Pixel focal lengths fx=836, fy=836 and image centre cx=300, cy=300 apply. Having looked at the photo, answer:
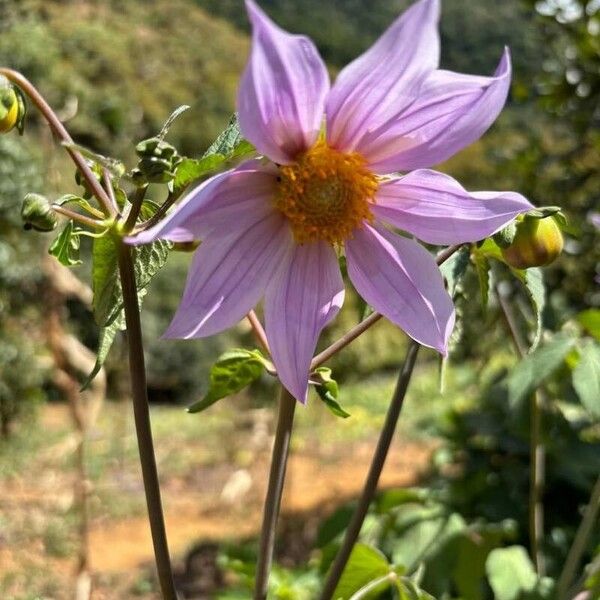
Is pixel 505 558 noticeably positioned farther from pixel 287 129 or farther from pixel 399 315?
pixel 287 129

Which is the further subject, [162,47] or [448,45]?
[162,47]

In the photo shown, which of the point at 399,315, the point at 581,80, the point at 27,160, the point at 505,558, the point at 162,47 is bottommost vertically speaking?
the point at 162,47

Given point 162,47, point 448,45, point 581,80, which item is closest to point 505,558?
point 581,80

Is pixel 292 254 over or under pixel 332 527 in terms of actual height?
over

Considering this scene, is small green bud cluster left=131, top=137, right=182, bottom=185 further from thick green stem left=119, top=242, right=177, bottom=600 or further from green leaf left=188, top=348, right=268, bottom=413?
green leaf left=188, top=348, right=268, bottom=413

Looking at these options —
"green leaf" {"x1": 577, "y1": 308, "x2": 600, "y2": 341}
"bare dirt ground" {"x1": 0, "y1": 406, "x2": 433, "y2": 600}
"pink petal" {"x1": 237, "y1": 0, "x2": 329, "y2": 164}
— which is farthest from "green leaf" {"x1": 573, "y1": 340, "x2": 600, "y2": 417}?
"bare dirt ground" {"x1": 0, "y1": 406, "x2": 433, "y2": 600}

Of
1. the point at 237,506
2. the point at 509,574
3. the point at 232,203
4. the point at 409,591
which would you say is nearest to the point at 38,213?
the point at 232,203

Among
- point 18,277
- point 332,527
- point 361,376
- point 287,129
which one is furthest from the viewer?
point 361,376
